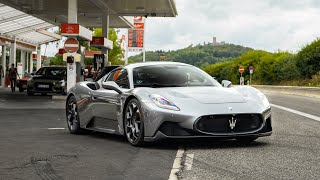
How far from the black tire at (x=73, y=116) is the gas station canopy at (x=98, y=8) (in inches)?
968

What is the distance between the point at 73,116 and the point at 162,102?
3.36 metres

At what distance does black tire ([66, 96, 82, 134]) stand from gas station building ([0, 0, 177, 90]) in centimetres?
1752

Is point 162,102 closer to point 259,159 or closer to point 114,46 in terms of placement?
point 259,159

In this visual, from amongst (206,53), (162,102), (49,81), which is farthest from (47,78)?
(206,53)

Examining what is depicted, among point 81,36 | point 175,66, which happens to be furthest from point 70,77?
point 175,66

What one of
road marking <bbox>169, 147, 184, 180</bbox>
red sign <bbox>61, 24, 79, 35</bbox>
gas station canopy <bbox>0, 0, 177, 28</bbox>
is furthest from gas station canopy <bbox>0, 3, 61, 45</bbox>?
road marking <bbox>169, 147, 184, 180</bbox>

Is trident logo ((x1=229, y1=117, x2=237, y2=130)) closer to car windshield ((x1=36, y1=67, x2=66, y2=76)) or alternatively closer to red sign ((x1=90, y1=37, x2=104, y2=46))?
car windshield ((x1=36, y1=67, x2=66, y2=76))

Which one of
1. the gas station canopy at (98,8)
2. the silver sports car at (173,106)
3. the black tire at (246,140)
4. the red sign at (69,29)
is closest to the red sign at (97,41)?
the gas station canopy at (98,8)

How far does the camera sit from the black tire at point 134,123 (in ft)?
28.4

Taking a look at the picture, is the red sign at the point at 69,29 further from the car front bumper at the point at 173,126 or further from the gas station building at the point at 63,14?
the car front bumper at the point at 173,126

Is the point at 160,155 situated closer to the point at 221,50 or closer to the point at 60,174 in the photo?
the point at 60,174

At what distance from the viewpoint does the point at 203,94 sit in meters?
8.73

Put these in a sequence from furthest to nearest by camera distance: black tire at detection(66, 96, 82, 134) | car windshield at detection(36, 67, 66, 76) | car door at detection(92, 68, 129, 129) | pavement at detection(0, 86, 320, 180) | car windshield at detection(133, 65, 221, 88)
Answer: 1. car windshield at detection(36, 67, 66, 76)
2. black tire at detection(66, 96, 82, 134)
3. car door at detection(92, 68, 129, 129)
4. car windshield at detection(133, 65, 221, 88)
5. pavement at detection(0, 86, 320, 180)

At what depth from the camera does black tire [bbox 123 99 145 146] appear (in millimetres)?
8656
